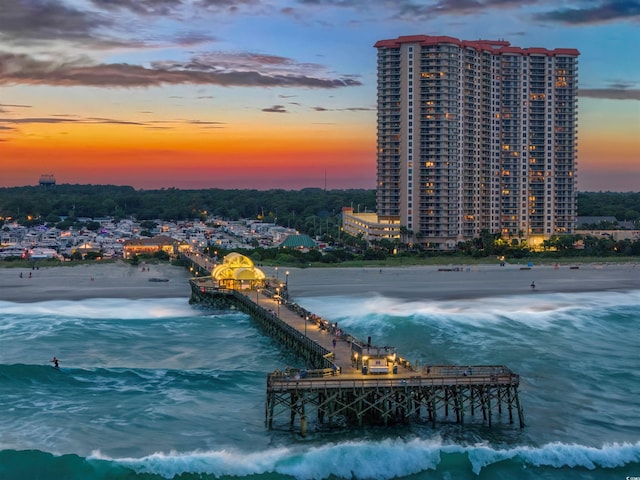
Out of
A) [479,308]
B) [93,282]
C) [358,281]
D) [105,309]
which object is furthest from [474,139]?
[105,309]

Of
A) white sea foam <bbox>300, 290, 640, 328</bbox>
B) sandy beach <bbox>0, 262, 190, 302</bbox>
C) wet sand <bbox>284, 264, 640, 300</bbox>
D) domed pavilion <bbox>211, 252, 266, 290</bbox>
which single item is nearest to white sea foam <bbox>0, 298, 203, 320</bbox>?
sandy beach <bbox>0, 262, 190, 302</bbox>

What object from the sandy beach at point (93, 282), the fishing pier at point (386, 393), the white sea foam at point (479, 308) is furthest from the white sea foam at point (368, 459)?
the sandy beach at point (93, 282)

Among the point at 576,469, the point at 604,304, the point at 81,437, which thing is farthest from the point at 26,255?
the point at 576,469

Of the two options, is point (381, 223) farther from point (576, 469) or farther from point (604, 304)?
point (576, 469)

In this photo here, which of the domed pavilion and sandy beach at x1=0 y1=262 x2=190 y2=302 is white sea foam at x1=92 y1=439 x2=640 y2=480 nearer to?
the domed pavilion

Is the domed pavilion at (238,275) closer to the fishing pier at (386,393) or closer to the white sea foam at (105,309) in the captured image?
the white sea foam at (105,309)

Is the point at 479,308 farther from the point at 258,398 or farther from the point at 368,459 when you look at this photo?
the point at 368,459
